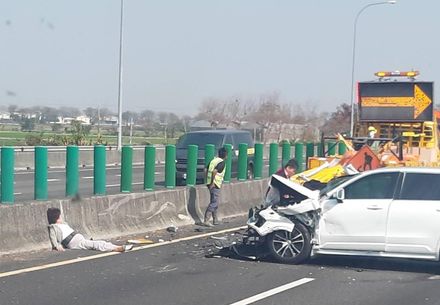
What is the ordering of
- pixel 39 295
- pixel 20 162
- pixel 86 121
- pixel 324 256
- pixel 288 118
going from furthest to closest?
1. pixel 288 118
2. pixel 86 121
3. pixel 20 162
4. pixel 324 256
5. pixel 39 295

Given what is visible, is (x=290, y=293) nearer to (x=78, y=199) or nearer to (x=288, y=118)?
Result: (x=78, y=199)

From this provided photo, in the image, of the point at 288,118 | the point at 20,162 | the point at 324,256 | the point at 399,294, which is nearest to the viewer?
the point at 399,294

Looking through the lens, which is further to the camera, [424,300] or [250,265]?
[250,265]

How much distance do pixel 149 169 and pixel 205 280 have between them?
6.06 metres

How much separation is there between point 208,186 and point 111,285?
7103 mm

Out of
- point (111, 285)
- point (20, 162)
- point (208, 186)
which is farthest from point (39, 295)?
point (20, 162)

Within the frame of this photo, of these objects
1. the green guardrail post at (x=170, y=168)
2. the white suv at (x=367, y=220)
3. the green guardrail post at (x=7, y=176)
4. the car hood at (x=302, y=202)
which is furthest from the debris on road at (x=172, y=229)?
the green guardrail post at (x=7, y=176)

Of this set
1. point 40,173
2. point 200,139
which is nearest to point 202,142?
point 200,139

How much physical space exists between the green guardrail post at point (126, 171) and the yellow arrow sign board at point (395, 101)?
9.68m

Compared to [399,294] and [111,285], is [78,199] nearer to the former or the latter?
[111,285]

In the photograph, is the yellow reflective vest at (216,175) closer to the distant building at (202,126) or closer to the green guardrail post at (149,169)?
the green guardrail post at (149,169)

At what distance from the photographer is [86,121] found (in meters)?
44.8

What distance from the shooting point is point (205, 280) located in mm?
10539

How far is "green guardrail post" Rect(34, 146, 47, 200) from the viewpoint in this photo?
43.3ft
